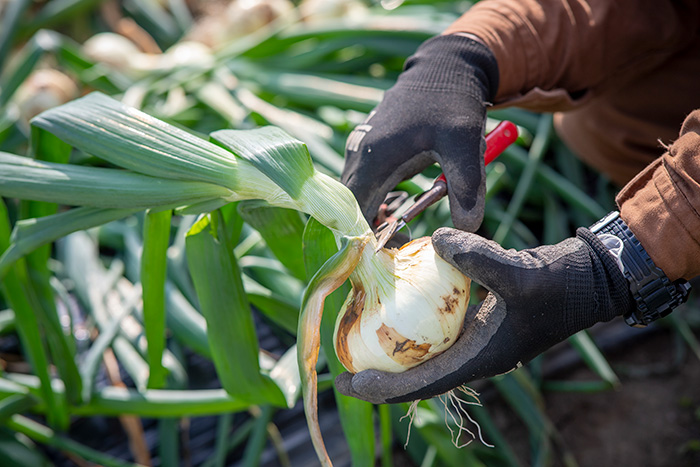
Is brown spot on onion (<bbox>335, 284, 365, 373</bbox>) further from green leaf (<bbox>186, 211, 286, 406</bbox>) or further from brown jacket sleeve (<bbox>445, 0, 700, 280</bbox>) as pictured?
brown jacket sleeve (<bbox>445, 0, 700, 280</bbox>)

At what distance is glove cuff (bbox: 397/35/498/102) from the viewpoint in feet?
2.91

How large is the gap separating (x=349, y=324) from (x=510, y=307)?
210mm

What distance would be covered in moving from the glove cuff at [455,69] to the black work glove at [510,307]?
0.30 m

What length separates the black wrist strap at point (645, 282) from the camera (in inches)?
28.0

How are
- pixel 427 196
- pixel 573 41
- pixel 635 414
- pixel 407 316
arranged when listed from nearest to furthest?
1. pixel 407 316
2. pixel 427 196
3. pixel 573 41
4. pixel 635 414

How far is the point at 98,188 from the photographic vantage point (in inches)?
29.7

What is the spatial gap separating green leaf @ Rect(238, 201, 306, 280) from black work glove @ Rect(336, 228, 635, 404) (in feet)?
0.85

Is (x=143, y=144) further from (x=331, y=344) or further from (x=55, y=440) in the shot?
(x=55, y=440)

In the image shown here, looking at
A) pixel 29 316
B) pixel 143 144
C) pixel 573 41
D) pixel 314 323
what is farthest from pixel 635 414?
pixel 29 316

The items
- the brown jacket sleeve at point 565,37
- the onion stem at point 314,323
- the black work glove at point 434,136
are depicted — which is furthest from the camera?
the brown jacket sleeve at point 565,37

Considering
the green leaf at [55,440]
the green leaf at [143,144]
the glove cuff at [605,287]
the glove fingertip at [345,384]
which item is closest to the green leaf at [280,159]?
the green leaf at [143,144]

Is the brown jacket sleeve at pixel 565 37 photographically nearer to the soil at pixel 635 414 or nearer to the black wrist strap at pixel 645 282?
the black wrist strap at pixel 645 282

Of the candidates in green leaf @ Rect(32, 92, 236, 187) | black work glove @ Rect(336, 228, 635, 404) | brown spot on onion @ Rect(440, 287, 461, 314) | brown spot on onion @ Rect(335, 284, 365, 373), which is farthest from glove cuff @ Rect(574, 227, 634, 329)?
green leaf @ Rect(32, 92, 236, 187)

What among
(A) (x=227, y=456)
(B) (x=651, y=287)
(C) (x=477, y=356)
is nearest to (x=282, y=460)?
(A) (x=227, y=456)
